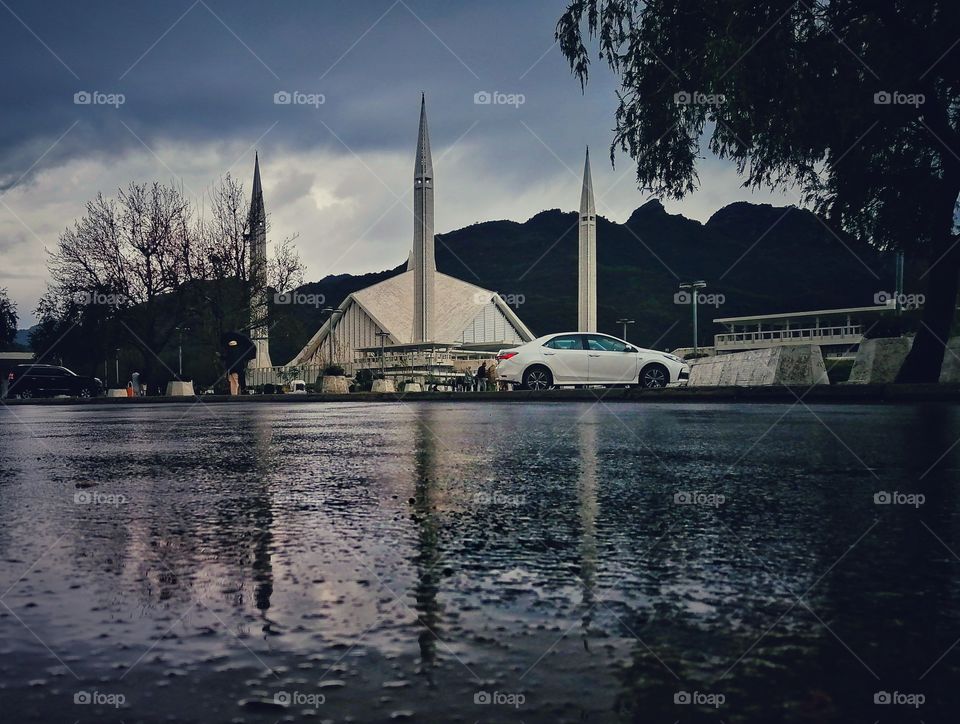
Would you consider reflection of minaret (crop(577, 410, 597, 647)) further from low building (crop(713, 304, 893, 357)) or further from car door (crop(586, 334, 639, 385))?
low building (crop(713, 304, 893, 357))

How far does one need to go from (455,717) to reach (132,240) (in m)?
47.1

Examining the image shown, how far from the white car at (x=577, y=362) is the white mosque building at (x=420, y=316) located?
5881 cm

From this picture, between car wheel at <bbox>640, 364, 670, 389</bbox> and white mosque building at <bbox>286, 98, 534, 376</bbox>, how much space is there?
193 ft

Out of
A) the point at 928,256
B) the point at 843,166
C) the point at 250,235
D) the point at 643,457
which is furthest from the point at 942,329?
the point at 250,235

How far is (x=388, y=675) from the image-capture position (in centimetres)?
202

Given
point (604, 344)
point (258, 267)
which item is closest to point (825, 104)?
point (604, 344)

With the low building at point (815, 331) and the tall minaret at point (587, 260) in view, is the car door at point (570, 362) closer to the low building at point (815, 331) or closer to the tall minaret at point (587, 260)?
the low building at point (815, 331)

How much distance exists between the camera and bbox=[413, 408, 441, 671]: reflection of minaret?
2.31 meters

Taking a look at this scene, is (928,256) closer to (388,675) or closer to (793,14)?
(793,14)

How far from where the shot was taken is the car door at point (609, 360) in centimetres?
2414

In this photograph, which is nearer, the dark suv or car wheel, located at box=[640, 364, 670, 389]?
car wheel, located at box=[640, 364, 670, 389]

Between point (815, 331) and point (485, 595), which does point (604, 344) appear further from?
point (815, 331)

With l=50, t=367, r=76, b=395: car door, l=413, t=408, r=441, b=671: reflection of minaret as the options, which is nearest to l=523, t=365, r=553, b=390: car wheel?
l=413, t=408, r=441, b=671: reflection of minaret

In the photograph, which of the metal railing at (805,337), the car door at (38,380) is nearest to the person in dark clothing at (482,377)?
the car door at (38,380)
